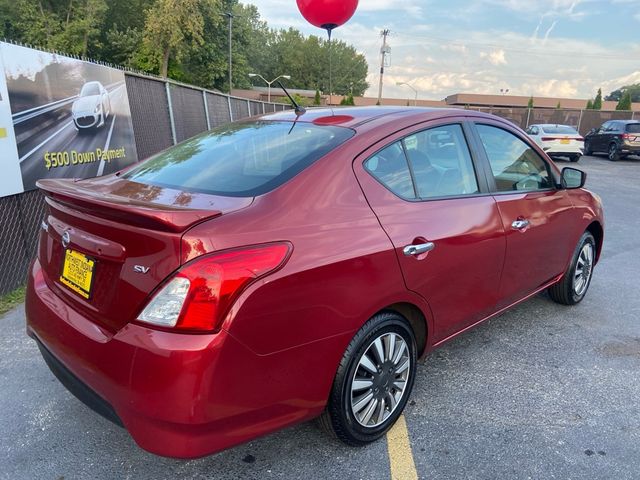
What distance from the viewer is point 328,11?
8414 mm

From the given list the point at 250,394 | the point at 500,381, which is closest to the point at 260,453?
the point at 250,394

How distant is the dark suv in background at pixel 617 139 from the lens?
18.8 meters

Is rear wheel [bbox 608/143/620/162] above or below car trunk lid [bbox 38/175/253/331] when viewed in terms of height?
below

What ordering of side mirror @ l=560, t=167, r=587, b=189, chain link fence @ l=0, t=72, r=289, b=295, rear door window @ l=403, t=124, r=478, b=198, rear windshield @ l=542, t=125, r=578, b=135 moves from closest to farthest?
rear door window @ l=403, t=124, r=478, b=198, side mirror @ l=560, t=167, r=587, b=189, chain link fence @ l=0, t=72, r=289, b=295, rear windshield @ l=542, t=125, r=578, b=135

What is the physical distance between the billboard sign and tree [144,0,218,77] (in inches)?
1433

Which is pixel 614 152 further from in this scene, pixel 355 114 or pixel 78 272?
pixel 78 272

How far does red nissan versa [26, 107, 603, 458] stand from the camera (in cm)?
170

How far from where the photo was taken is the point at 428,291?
2.46 metres

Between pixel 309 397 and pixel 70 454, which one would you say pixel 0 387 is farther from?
pixel 309 397

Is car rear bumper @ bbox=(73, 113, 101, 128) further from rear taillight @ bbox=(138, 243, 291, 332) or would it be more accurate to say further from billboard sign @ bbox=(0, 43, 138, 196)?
rear taillight @ bbox=(138, 243, 291, 332)

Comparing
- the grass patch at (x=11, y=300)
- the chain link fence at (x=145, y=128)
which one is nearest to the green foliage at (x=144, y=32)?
the chain link fence at (x=145, y=128)

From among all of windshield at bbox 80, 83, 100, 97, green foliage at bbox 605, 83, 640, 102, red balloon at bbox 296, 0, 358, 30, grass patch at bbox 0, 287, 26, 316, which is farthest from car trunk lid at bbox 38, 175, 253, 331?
green foliage at bbox 605, 83, 640, 102

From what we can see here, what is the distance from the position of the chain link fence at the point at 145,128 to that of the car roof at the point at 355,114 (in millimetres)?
2784

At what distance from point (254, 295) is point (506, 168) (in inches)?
87.6
